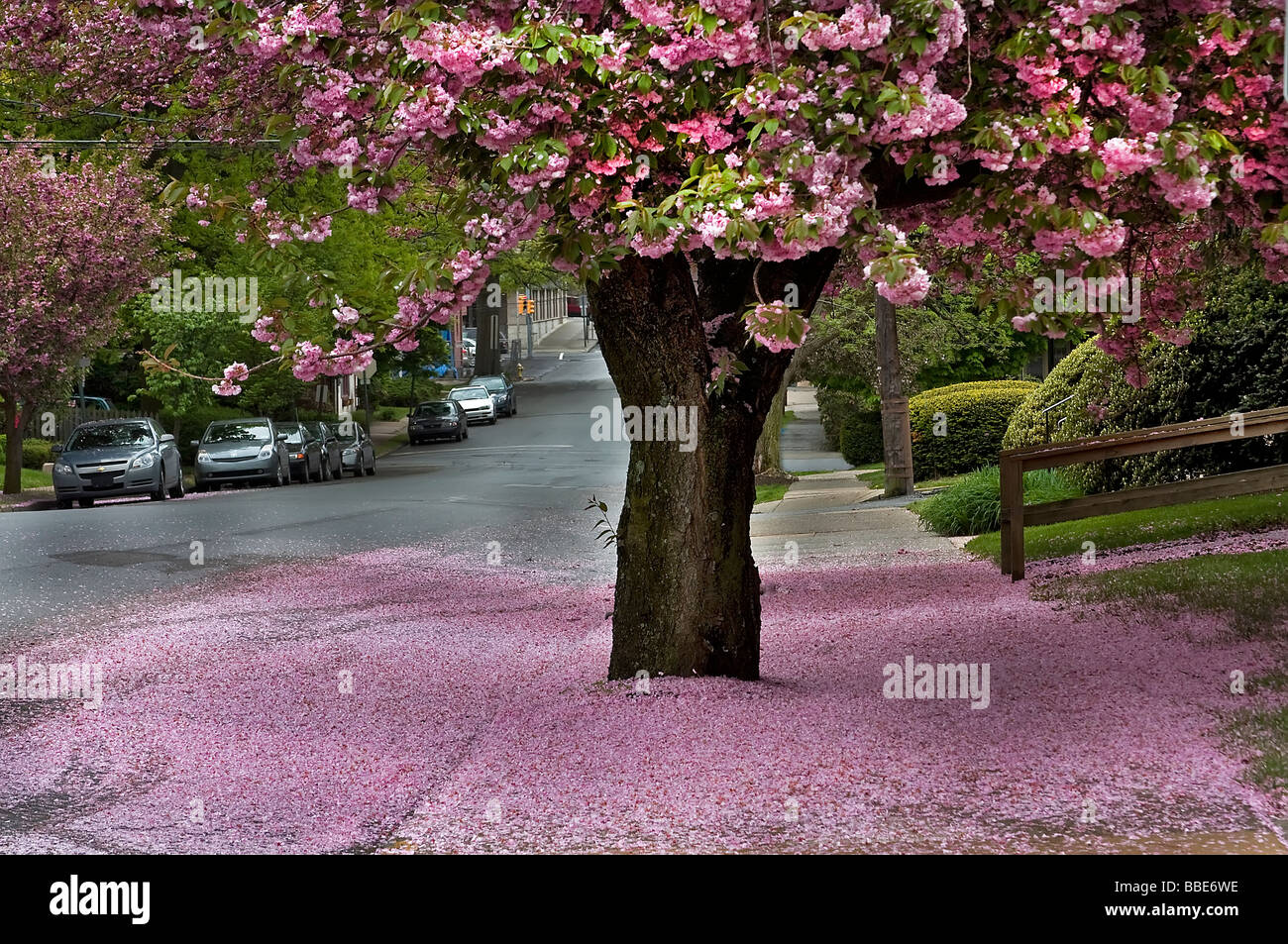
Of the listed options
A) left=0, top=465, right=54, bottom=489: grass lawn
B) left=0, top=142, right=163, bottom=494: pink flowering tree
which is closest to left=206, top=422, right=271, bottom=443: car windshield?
left=0, top=142, right=163, bottom=494: pink flowering tree

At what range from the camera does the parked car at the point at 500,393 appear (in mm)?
63500

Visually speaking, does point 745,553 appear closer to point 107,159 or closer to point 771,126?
point 771,126

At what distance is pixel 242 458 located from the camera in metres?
32.8

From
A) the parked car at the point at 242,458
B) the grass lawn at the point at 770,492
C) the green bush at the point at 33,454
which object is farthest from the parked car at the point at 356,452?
the grass lawn at the point at 770,492

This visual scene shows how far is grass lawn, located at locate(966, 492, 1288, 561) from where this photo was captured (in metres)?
14.1

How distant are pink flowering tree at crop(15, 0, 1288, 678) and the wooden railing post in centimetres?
408

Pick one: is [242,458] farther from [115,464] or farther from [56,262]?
[56,262]

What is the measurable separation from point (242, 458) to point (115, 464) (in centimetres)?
436

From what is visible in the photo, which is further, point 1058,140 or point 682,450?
point 682,450

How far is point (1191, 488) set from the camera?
12.8 m

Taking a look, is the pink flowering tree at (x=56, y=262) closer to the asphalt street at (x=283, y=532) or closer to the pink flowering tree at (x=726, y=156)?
the asphalt street at (x=283, y=532)

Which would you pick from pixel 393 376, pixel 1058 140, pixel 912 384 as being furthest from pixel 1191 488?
pixel 393 376

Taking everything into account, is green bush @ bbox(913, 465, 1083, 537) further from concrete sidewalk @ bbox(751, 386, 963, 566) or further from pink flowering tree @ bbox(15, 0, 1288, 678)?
pink flowering tree @ bbox(15, 0, 1288, 678)

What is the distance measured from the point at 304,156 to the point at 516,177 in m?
2.15
